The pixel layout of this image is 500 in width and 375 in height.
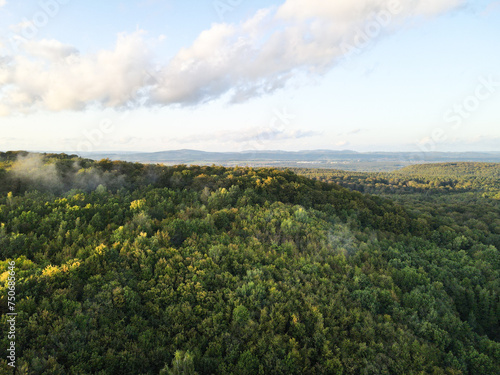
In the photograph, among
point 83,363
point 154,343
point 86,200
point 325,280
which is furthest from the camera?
point 86,200

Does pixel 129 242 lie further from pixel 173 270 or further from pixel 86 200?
pixel 86 200

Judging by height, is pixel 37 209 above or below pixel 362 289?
above

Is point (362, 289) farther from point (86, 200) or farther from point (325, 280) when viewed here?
point (86, 200)

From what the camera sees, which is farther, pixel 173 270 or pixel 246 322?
pixel 173 270

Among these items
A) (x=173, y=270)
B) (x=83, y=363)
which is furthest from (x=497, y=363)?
(x=83, y=363)

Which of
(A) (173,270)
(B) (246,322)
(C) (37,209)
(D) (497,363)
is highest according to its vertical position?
(C) (37,209)

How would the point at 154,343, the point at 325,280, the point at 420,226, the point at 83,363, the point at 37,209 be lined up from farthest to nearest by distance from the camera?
the point at 420,226, the point at 37,209, the point at 325,280, the point at 154,343, the point at 83,363
